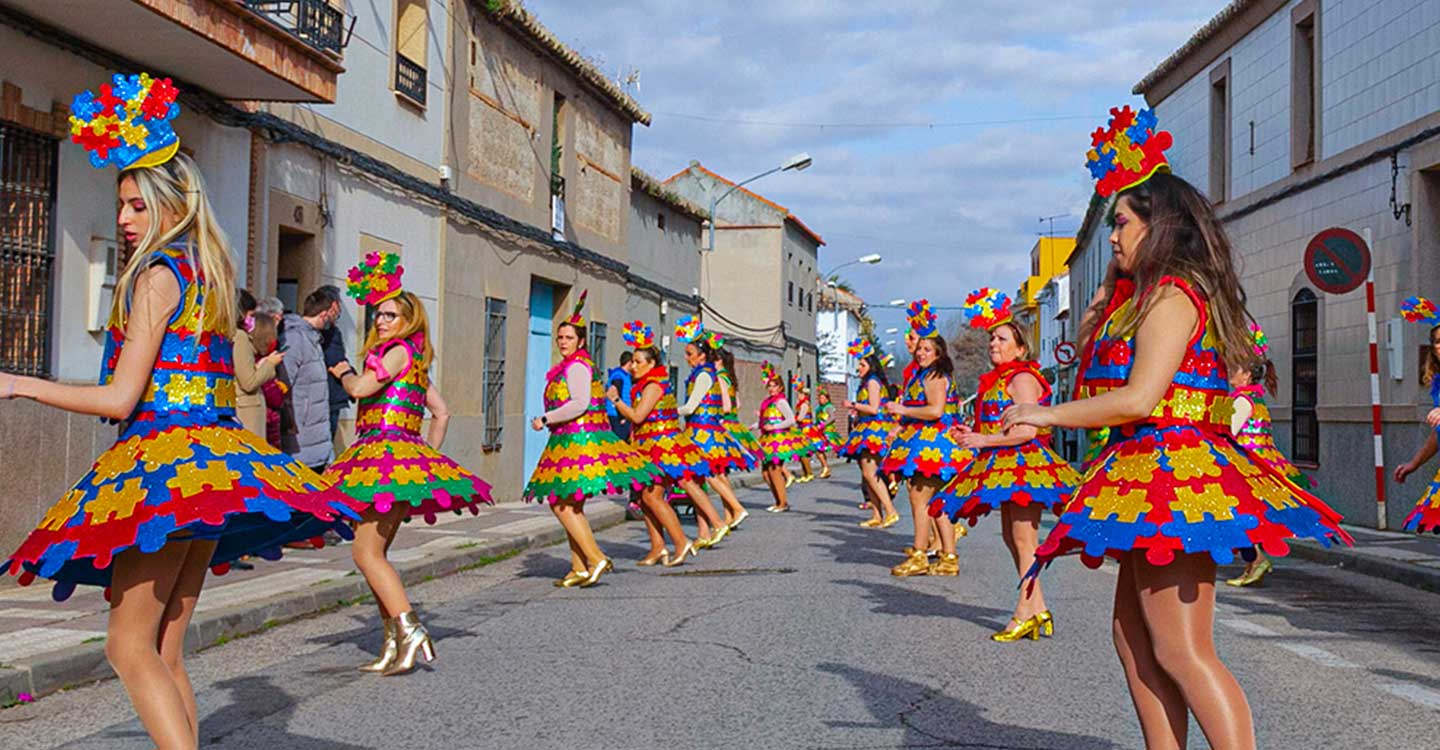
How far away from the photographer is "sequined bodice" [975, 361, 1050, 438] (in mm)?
7957

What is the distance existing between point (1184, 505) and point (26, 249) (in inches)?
340

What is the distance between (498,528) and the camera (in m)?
14.2

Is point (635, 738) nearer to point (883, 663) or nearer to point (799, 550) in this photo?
point (883, 663)

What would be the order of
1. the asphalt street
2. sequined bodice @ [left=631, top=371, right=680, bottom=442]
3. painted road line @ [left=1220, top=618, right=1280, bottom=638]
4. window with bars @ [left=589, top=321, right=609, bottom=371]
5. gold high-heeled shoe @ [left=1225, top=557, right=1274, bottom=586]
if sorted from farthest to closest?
window with bars @ [left=589, top=321, right=609, bottom=371]
sequined bodice @ [left=631, top=371, right=680, bottom=442]
gold high-heeled shoe @ [left=1225, top=557, right=1274, bottom=586]
painted road line @ [left=1220, top=618, right=1280, bottom=638]
the asphalt street

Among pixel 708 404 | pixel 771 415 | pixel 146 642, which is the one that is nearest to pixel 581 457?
pixel 708 404

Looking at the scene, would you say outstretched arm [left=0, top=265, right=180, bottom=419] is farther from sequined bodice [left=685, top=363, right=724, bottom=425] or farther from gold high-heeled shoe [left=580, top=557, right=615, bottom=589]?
sequined bodice [left=685, top=363, right=724, bottom=425]

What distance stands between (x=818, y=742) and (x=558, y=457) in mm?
4769

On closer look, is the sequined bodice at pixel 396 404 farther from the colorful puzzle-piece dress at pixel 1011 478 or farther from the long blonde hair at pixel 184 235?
the colorful puzzle-piece dress at pixel 1011 478

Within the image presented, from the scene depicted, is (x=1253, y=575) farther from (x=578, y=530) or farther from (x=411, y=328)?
(x=411, y=328)

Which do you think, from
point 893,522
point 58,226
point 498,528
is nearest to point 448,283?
point 498,528

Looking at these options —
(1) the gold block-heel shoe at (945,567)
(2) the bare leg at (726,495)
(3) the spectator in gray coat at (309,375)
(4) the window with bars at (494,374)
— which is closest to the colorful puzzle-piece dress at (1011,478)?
(1) the gold block-heel shoe at (945,567)

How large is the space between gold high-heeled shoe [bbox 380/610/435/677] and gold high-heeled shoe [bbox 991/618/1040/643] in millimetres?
3065

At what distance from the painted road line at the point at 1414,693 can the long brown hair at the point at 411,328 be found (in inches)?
187

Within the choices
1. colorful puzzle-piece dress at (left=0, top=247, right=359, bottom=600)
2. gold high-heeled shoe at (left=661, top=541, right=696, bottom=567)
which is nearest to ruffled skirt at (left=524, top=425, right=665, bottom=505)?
gold high-heeled shoe at (left=661, top=541, right=696, bottom=567)
